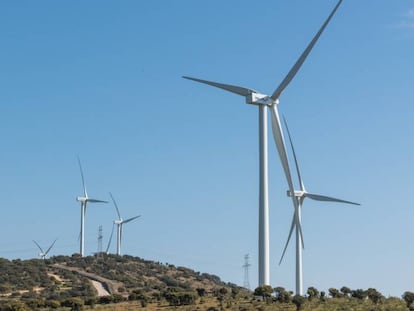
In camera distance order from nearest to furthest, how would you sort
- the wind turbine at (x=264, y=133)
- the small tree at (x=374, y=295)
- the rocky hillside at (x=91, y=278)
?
the wind turbine at (x=264, y=133)
the small tree at (x=374, y=295)
the rocky hillside at (x=91, y=278)

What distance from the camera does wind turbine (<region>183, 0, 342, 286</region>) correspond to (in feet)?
251

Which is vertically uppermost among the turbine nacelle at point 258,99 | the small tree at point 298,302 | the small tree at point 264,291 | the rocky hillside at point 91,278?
the turbine nacelle at point 258,99

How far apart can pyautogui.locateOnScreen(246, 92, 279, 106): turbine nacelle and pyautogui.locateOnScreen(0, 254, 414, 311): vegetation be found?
1907cm

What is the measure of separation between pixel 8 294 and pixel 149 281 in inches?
1354

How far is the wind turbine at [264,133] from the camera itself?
3014 inches

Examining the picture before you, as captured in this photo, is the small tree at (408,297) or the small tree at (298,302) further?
the small tree at (408,297)

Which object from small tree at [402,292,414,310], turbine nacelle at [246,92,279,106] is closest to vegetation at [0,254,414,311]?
small tree at [402,292,414,310]

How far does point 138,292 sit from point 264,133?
114 ft

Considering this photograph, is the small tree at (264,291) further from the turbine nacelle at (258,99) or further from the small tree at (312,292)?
the turbine nacelle at (258,99)

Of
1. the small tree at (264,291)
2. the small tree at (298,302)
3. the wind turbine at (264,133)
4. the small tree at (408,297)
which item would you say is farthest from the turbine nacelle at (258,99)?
the small tree at (408,297)

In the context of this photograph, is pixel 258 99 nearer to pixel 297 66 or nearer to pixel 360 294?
pixel 297 66

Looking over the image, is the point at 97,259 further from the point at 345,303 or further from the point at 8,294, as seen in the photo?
the point at 345,303

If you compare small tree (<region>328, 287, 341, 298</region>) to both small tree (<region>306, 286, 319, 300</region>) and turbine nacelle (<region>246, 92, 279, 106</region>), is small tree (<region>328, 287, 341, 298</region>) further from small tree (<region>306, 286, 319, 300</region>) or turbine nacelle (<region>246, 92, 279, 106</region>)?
turbine nacelle (<region>246, 92, 279, 106</region>)

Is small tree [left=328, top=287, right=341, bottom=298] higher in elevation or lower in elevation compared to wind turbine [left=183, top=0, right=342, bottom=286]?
lower
